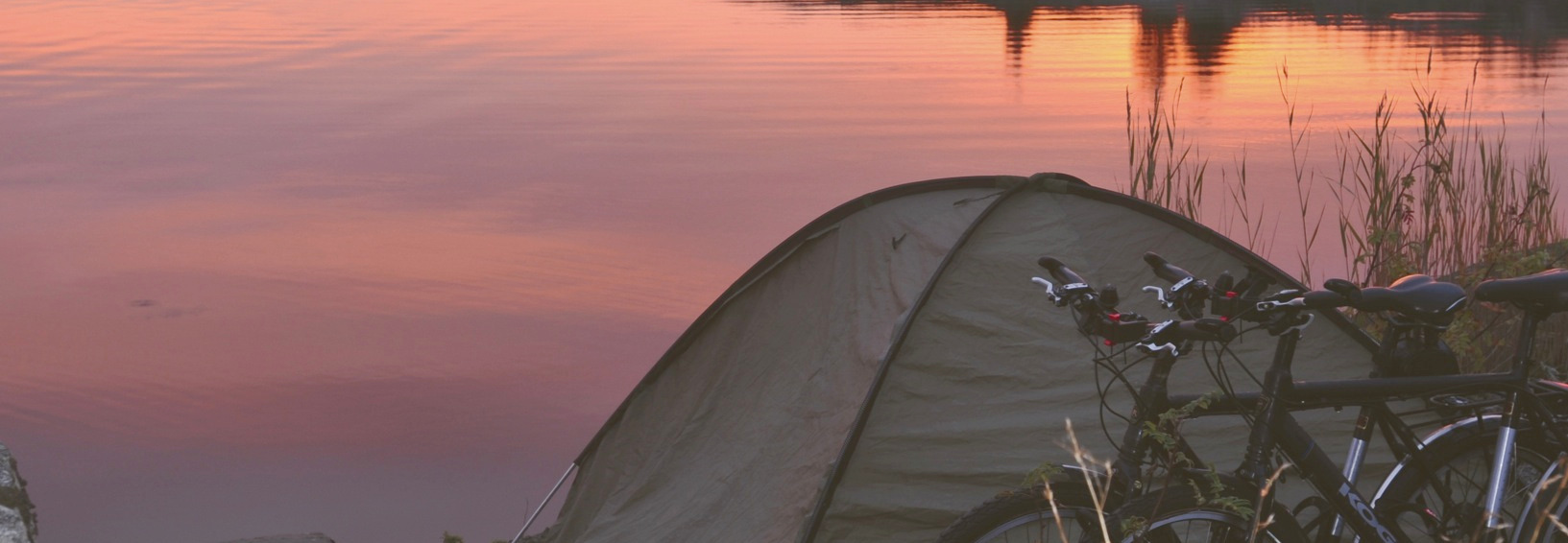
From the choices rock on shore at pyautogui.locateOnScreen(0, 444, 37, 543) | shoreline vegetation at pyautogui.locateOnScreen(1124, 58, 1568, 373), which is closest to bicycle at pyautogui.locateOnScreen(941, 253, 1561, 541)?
shoreline vegetation at pyautogui.locateOnScreen(1124, 58, 1568, 373)

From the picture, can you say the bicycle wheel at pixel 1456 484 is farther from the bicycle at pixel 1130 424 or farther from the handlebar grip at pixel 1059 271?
the handlebar grip at pixel 1059 271

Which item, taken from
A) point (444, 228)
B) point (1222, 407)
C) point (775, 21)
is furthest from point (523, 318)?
point (775, 21)

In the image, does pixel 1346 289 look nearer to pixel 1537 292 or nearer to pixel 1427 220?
pixel 1537 292

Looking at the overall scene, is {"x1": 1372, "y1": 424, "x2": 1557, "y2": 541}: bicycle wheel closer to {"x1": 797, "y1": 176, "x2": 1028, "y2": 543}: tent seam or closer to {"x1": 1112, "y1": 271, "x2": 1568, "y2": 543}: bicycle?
{"x1": 1112, "y1": 271, "x2": 1568, "y2": 543}: bicycle

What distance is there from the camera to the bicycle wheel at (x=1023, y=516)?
8.09 ft

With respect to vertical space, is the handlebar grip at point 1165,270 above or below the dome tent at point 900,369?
above

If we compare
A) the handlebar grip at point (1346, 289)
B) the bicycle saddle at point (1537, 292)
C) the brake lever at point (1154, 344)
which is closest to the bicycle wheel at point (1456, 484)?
the bicycle saddle at point (1537, 292)

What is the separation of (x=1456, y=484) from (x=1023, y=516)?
1187 mm

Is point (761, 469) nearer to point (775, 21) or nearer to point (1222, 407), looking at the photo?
point (1222, 407)

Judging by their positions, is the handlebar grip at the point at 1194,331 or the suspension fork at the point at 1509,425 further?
the suspension fork at the point at 1509,425

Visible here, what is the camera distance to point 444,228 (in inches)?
474

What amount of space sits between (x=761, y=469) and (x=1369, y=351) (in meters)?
1.91

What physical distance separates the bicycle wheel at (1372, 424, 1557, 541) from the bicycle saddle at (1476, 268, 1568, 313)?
1.05ft

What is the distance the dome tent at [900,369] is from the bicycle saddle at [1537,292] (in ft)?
3.56
